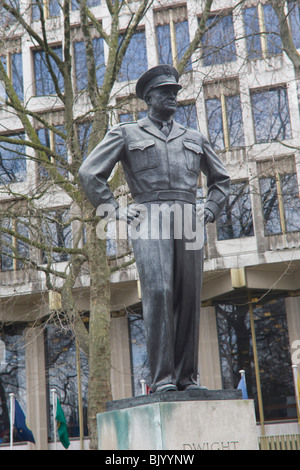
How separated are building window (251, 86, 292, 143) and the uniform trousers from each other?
1642 cm

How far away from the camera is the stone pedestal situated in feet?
16.1

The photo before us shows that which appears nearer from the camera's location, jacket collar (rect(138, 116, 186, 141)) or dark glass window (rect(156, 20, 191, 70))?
jacket collar (rect(138, 116, 186, 141))

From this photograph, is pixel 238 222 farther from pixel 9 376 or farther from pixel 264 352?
pixel 9 376

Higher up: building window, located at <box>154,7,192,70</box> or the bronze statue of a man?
building window, located at <box>154,7,192,70</box>

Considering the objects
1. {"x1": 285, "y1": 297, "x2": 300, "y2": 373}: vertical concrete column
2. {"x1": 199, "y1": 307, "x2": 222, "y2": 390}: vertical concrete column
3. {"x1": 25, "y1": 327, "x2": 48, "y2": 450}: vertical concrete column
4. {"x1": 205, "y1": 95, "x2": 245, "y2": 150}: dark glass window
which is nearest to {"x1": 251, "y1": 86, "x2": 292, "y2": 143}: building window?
{"x1": 205, "y1": 95, "x2": 245, "y2": 150}: dark glass window

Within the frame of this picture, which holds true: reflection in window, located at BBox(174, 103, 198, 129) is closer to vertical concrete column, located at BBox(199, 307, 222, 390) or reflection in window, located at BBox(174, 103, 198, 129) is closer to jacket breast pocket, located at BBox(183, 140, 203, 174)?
vertical concrete column, located at BBox(199, 307, 222, 390)

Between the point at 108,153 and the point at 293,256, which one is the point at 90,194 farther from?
the point at 293,256

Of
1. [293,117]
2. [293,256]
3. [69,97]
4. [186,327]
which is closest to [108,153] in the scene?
[186,327]

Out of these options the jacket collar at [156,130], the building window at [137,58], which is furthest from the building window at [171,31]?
the jacket collar at [156,130]

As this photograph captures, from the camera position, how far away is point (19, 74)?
84.8 feet

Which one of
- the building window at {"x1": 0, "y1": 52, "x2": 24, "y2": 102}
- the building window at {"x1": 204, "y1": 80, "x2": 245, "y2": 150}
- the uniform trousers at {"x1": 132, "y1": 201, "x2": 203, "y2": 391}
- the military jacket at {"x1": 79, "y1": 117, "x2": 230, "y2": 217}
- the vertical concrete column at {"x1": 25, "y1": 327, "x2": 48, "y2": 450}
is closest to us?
the uniform trousers at {"x1": 132, "y1": 201, "x2": 203, "y2": 391}

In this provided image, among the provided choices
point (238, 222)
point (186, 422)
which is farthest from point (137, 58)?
point (186, 422)

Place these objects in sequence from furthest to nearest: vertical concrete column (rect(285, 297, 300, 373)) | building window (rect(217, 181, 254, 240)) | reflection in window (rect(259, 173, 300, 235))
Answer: vertical concrete column (rect(285, 297, 300, 373)) → building window (rect(217, 181, 254, 240)) → reflection in window (rect(259, 173, 300, 235))

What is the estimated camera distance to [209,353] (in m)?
23.5
